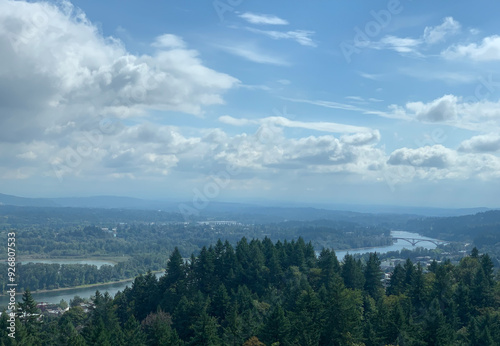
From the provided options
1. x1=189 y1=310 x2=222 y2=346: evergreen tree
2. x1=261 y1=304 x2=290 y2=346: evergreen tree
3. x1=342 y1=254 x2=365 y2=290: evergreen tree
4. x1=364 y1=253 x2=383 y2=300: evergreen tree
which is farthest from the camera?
x1=364 y1=253 x2=383 y2=300: evergreen tree

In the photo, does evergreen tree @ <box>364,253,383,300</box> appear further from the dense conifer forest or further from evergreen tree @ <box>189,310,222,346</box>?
evergreen tree @ <box>189,310,222,346</box>

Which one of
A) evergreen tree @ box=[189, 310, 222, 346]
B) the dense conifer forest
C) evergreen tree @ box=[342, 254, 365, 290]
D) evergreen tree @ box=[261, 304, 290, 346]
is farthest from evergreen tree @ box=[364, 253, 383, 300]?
evergreen tree @ box=[189, 310, 222, 346]

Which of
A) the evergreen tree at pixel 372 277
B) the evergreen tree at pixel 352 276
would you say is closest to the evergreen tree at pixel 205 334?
the evergreen tree at pixel 352 276

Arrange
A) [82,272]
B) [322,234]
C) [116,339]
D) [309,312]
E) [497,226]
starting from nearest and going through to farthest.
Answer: [116,339]
[309,312]
[82,272]
[497,226]
[322,234]

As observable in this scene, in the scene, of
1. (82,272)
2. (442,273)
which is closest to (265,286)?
(442,273)

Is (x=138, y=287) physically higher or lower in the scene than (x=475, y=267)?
lower

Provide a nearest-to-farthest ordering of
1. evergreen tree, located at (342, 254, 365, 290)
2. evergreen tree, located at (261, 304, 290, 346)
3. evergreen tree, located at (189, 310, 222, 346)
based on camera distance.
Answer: evergreen tree, located at (261, 304, 290, 346)
evergreen tree, located at (189, 310, 222, 346)
evergreen tree, located at (342, 254, 365, 290)

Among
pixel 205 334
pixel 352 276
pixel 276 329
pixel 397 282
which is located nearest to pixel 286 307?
pixel 276 329

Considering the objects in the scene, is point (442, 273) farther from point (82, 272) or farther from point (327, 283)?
point (82, 272)

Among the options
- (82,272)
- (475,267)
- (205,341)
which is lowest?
(82,272)

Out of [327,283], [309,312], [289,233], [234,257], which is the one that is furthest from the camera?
[289,233]
